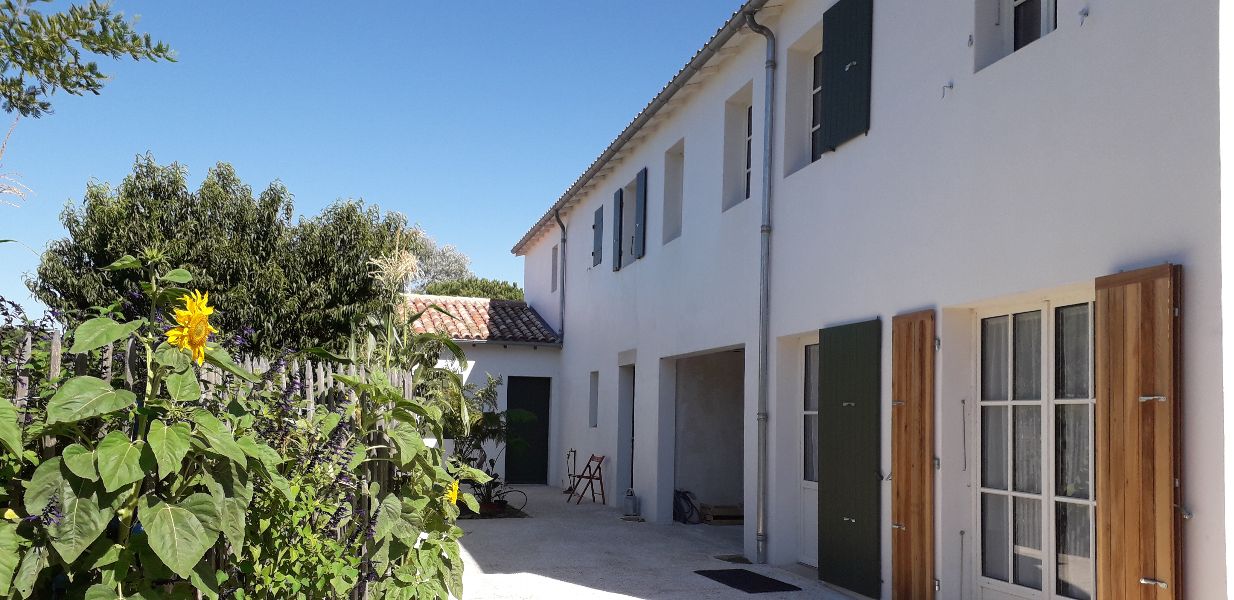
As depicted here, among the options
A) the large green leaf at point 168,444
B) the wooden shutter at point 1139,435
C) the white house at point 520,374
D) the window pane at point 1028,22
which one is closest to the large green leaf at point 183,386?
the large green leaf at point 168,444

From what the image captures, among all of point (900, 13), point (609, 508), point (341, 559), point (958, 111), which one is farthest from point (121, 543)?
point (609, 508)

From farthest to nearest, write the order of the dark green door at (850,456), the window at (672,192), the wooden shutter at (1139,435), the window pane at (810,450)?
1. the window at (672,192)
2. the window pane at (810,450)
3. the dark green door at (850,456)
4. the wooden shutter at (1139,435)

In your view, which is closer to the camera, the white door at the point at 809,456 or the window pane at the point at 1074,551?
the window pane at the point at 1074,551

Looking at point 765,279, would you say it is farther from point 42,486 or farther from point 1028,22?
point 42,486

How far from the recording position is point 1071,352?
574 cm

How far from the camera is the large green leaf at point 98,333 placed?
368cm

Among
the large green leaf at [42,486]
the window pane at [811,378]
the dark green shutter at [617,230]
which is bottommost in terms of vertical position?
the large green leaf at [42,486]

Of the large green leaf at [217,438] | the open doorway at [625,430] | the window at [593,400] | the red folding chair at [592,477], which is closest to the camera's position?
the large green leaf at [217,438]

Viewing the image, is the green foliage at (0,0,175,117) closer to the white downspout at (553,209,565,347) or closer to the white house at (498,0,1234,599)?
the white house at (498,0,1234,599)

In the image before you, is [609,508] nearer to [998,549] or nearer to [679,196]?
[679,196]

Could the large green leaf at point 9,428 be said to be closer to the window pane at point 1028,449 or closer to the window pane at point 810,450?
the window pane at point 1028,449

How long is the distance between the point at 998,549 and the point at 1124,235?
226cm

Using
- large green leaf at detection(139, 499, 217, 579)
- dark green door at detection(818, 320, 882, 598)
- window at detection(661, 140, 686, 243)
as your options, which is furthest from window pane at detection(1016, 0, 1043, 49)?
window at detection(661, 140, 686, 243)

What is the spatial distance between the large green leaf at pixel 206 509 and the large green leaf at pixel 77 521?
281mm
